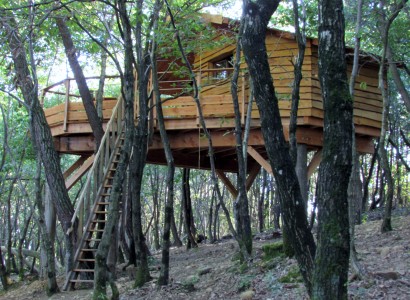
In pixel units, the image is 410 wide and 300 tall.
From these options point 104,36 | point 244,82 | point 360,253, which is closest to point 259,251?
point 360,253

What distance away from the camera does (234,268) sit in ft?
29.8

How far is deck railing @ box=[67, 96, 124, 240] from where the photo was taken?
10703 millimetres

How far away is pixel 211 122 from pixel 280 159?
7.38 meters

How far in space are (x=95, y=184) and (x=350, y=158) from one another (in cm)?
845

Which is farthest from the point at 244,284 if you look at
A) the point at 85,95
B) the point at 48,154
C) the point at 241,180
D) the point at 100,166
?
the point at 85,95

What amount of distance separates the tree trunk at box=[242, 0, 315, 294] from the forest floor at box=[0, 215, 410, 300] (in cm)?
166

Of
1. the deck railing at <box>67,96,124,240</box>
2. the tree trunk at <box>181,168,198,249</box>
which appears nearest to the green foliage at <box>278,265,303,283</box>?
the deck railing at <box>67,96,124,240</box>

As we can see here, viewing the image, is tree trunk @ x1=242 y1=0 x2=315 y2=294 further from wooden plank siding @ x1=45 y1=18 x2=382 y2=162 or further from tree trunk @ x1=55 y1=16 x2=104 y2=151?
tree trunk @ x1=55 y1=16 x2=104 y2=151

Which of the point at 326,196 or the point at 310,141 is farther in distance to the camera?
the point at 310,141

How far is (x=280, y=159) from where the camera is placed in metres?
4.83

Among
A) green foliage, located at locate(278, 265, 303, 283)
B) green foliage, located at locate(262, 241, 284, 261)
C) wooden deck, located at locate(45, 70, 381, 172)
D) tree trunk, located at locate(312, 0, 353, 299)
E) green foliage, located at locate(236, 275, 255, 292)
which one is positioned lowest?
green foliage, located at locate(236, 275, 255, 292)

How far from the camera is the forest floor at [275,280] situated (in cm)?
636

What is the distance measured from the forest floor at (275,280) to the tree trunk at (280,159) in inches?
65.5

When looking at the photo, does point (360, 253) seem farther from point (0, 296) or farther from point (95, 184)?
point (0, 296)
